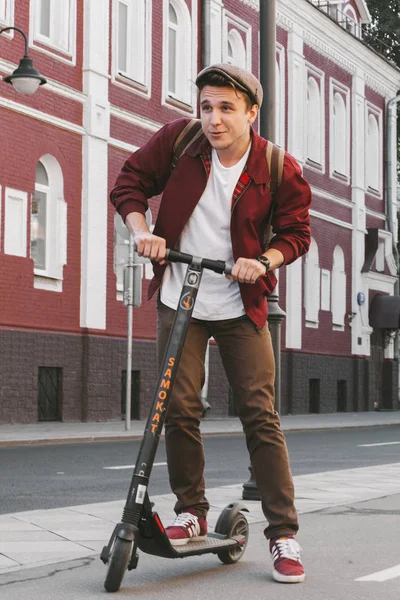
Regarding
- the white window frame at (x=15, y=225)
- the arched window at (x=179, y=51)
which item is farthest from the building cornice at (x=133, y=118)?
the white window frame at (x=15, y=225)

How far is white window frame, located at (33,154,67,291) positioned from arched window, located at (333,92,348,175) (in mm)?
15217

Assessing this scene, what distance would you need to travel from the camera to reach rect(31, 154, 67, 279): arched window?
22.5 meters

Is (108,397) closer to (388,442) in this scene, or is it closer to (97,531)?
(388,442)

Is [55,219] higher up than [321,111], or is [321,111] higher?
[321,111]

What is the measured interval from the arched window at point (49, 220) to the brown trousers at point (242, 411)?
16.7 m

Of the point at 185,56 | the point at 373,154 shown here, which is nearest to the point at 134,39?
the point at 185,56

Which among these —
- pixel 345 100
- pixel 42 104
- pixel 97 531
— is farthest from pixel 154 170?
pixel 345 100

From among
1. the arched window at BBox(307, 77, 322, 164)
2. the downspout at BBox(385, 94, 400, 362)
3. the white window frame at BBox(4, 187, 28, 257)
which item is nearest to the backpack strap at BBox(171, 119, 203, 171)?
the white window frame at BBox(4, 187, 28, 257)

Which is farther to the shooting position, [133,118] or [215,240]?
[133,118]

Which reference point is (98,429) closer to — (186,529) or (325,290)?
(186,529)

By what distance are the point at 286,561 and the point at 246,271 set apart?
122 centimetres

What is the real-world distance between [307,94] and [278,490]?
98.8ft

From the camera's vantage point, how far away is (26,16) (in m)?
22.1

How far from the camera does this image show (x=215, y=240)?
5.72m
